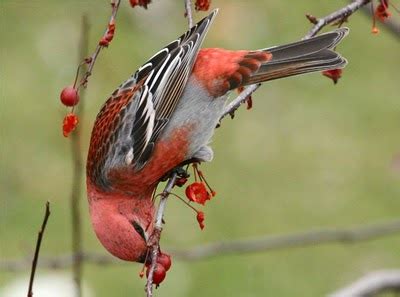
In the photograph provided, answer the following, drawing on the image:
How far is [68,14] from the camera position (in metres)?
11.9

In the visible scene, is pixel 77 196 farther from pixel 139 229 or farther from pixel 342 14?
pixel 342 14

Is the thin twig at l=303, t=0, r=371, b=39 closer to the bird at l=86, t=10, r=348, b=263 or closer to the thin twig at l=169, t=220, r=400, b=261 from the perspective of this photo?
the bird at l=86, t=10, r=348, b=263

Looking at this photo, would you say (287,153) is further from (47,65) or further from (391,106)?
(47,65)

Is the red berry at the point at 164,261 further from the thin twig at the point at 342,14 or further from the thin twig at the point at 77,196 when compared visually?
the thin twig at the point at 342,14

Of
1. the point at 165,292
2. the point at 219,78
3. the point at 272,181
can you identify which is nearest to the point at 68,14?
the point at 272,181

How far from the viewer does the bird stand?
5.41m

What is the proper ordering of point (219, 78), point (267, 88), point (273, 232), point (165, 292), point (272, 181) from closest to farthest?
1. point (219, 78)
2. point (165, 292)
3. point (273, 232)
4. point (272, 181)
5. point (267, 88)

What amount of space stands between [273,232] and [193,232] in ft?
2.34

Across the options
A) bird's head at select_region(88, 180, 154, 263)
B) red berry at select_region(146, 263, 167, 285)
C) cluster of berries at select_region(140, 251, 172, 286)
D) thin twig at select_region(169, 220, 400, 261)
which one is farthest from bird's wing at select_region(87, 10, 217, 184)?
thin twig at select_region(169, 220, 400, 261)

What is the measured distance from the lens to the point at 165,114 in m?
5.55

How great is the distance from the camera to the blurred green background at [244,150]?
930cm

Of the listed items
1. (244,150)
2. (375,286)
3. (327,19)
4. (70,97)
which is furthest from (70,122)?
(244,150)

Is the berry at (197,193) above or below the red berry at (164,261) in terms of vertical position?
above

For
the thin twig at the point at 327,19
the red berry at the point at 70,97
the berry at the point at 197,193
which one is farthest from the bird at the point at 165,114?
the red berry at the point at 70,97
